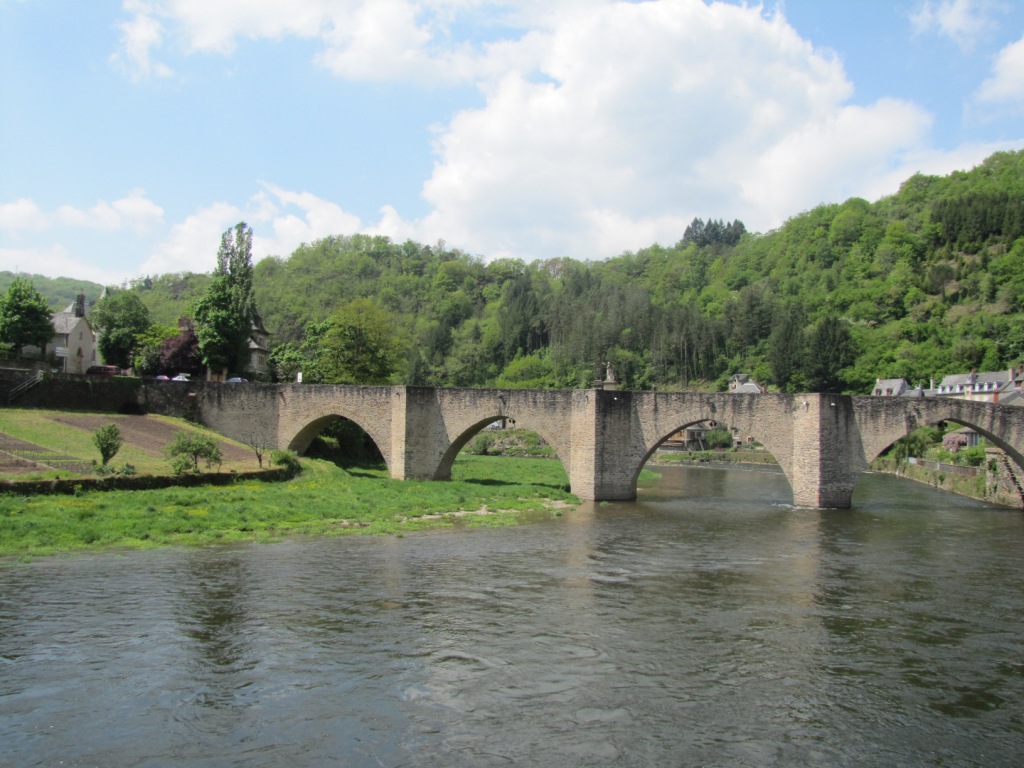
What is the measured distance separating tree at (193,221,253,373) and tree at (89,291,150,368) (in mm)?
9465

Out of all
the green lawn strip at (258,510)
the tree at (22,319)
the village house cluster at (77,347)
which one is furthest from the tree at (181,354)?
the green lawn strip at (258,510)

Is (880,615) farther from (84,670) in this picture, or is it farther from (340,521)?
(340,521)

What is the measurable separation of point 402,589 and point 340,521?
9.32 metres

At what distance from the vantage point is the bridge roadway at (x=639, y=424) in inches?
1296

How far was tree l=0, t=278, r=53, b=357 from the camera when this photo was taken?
45875 mm

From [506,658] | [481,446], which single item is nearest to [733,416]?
[506,658]

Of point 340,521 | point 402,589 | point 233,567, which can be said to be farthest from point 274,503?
point 402,589

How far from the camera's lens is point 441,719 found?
10.4 meters

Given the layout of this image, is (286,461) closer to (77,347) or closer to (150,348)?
(150,348)

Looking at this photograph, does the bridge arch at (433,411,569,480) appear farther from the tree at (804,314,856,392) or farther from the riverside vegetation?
the tree at (804,314,856,392)

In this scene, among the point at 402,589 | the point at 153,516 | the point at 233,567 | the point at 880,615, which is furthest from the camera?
the point at 153,516

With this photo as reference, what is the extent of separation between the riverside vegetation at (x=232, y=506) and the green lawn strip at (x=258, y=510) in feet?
0.09

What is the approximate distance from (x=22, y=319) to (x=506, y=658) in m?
43.4

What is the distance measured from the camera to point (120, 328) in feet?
186
